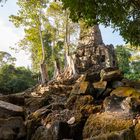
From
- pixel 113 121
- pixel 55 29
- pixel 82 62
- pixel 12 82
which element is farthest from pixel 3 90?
pixel 113 121

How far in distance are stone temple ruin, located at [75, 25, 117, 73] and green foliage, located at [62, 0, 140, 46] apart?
17.6m

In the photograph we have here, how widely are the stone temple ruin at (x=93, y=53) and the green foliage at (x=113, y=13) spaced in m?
17.6

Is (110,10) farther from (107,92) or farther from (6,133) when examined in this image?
(6,133)

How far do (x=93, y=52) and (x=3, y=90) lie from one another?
535 inches

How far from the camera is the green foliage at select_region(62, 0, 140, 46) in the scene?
45.6 feet

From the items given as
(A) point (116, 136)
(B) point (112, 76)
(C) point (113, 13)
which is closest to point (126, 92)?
(B) point (112, 76)

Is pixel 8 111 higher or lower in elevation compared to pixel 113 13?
lower

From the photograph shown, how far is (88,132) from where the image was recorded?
13016 millimetres

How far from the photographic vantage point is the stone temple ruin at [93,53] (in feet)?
109

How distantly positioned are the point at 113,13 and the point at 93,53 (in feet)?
67.2

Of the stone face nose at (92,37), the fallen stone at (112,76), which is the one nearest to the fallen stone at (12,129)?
the fallen stone at (112,76)

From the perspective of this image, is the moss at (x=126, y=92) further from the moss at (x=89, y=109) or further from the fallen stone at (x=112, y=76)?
the fallen stone at (x=112, y=76)

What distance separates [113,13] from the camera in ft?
46.2

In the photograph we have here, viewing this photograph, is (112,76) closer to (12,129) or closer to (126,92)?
(126,92)
